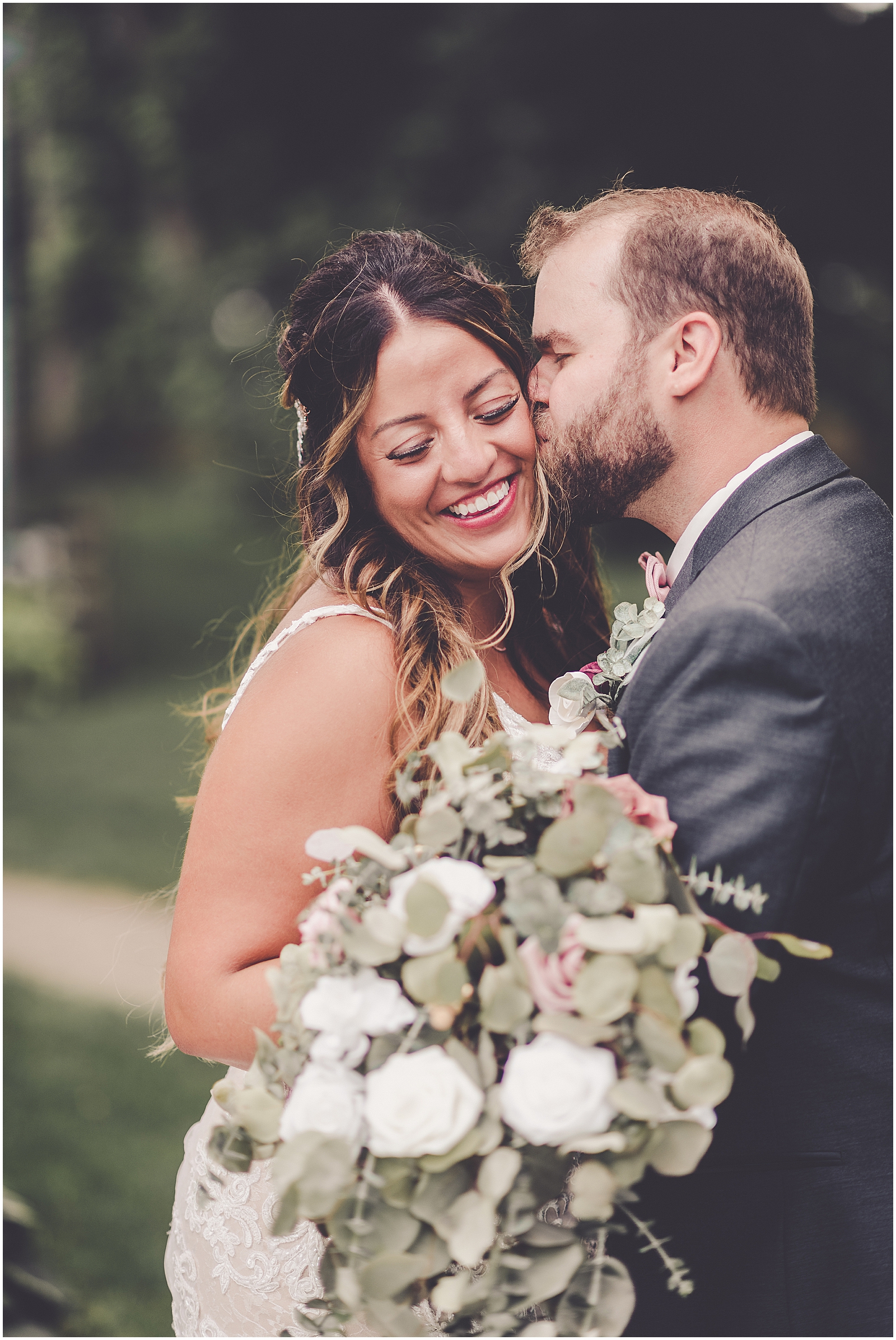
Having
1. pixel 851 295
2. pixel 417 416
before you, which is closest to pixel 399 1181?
pixel 417 416

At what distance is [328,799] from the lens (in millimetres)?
2094

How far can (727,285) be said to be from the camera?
222cm

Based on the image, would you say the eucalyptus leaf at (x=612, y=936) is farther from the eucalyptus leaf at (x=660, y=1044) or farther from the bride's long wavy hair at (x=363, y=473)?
the bride's long wavy hair at (x=363, y=473)

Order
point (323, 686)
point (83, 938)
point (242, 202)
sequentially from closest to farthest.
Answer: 1. point (323, 686)
2. point (83, 938)
3. point (242, 202)

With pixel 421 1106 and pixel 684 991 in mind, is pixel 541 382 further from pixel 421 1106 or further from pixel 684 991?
pixel 421 1106

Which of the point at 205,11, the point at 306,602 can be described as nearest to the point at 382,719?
the point at 306,602

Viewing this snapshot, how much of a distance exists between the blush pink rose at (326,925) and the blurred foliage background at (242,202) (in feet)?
12.3

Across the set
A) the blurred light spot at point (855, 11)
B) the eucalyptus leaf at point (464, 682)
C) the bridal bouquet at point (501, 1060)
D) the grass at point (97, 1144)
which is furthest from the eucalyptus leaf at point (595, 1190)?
the blurred light spot at point (855, 11)

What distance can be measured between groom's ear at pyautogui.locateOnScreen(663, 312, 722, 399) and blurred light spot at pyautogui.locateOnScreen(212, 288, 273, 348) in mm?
10459

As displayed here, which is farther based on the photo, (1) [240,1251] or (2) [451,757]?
(1) [240,1251]

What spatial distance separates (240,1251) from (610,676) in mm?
1399

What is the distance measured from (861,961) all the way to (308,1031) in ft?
3.13

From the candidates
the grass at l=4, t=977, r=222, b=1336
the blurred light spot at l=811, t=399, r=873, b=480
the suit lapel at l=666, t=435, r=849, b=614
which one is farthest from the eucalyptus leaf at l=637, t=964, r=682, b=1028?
the blurred light spot at l=811, t=399, r=873, b=480

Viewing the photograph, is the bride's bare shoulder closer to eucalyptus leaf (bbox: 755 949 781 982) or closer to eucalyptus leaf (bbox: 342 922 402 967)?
eucalyptus leaf (bbox: 342 922 402 967)
